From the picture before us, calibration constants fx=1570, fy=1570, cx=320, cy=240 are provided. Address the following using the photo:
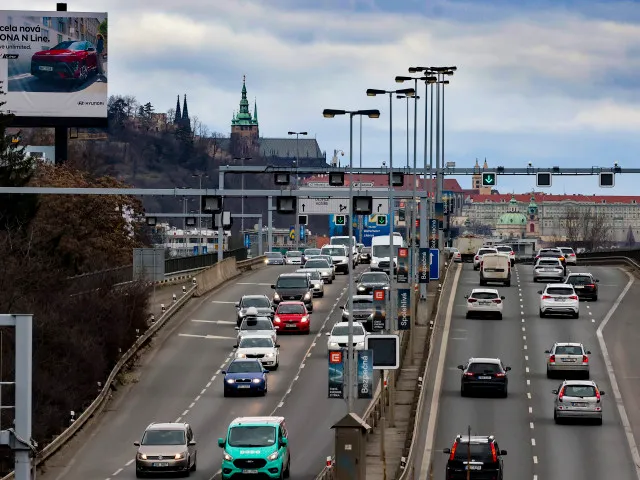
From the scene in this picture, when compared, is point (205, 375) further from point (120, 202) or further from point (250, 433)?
point (120, 202)

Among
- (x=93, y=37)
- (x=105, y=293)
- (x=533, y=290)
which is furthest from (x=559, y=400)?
(x=93, y=37)

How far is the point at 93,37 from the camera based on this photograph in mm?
89125

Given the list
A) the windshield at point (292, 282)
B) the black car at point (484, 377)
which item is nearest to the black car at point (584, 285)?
the windshield at point (292, 282)

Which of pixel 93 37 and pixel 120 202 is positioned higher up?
pixel 93 37

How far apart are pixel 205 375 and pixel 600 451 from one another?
723 inches

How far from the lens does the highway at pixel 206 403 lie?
134 feet

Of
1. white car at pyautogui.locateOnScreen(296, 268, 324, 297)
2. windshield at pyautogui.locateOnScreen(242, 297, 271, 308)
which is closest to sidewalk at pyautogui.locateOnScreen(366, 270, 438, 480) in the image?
windshield at pyautogui.locateOnScreen(242, 297, 271, 308)

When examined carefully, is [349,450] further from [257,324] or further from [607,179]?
[607,179]

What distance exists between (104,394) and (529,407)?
13733 mm

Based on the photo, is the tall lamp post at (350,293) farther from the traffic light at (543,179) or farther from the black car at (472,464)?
the traffic light at (543,179)

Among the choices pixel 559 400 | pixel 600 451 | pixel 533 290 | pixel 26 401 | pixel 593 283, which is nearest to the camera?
pixel 26 401

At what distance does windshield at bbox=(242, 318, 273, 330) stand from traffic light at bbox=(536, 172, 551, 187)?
1935cm

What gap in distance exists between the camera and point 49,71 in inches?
3455

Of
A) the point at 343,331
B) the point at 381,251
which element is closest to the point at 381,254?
the point at 381,251
